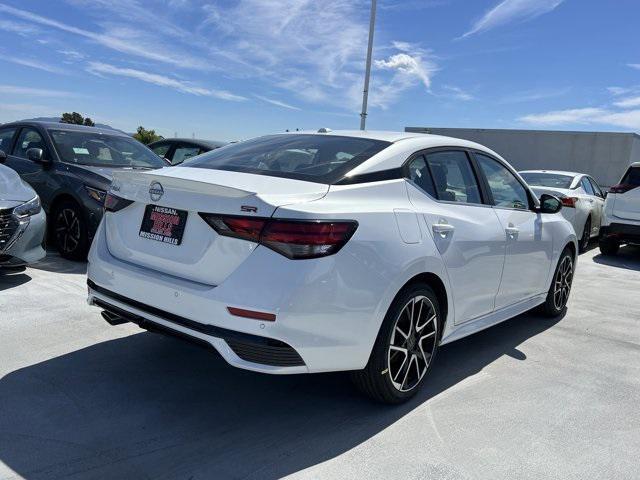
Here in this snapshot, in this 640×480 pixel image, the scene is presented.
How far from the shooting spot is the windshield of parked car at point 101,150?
7000 millimetres

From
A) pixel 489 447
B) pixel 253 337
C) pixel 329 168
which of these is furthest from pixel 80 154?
pixel 489 447

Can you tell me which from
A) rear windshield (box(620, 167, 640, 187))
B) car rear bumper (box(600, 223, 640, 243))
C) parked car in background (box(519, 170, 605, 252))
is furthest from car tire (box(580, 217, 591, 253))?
rear windshield (box(620, 167, 640, 187))

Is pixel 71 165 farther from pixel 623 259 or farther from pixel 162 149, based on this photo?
pixel 623 259

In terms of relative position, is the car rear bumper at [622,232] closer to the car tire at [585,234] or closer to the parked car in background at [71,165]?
the car tire at [585,234]

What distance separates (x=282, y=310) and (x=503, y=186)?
2631 millimetres

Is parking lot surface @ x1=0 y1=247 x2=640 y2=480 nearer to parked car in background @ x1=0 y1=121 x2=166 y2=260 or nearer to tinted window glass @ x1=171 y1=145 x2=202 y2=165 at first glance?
parked car in background @ x1=0 y1=121 x2=166 y2=260

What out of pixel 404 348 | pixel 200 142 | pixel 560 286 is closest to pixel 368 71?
pixel 200 142

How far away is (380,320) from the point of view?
2938mm

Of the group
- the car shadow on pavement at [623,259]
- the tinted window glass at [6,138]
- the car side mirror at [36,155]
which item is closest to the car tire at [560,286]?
the car shadow on pavement at [623,259]

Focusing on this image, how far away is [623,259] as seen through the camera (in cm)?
998

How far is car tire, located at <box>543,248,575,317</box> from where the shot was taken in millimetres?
5266

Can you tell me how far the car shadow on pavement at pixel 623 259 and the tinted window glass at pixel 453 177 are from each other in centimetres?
630

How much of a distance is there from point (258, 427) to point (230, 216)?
45.2 inches

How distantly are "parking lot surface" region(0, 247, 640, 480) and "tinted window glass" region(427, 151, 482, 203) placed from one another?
48.2 inches
